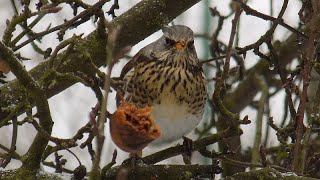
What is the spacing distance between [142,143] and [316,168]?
3.49 feet

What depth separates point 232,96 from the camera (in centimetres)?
348

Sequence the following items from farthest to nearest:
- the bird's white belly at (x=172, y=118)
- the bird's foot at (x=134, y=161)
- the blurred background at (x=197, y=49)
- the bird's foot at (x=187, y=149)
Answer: the blurred background at (x=197, y=49) < the bird's white belly at (x=172, y=118) < the bird's foot at (x=187, y=149) < the bird's foot at (x=134, y=161)

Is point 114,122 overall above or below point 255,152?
below

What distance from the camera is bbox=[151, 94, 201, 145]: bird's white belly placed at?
2.73 m

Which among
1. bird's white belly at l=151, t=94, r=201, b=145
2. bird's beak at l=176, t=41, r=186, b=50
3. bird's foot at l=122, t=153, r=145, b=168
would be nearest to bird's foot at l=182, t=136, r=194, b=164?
bird's white belly at l=151, t=94, r=201, b=145

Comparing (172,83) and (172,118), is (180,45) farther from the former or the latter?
(172,118)

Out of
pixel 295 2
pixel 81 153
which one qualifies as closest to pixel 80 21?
pixel 295 2

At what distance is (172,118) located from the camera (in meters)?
2.75

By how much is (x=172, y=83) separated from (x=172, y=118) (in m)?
0.14

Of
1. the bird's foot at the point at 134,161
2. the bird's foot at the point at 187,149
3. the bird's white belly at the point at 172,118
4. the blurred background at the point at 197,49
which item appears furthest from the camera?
the blurred background at the point at 197,49

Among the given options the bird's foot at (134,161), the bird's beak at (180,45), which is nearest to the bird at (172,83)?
the bird's beak at (180,45)

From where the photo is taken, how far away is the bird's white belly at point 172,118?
273 cm

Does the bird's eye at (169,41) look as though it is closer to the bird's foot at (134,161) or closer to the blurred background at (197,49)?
the blurred background at (197,49)

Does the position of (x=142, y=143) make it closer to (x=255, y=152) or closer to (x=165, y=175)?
(x=165, y=175)
